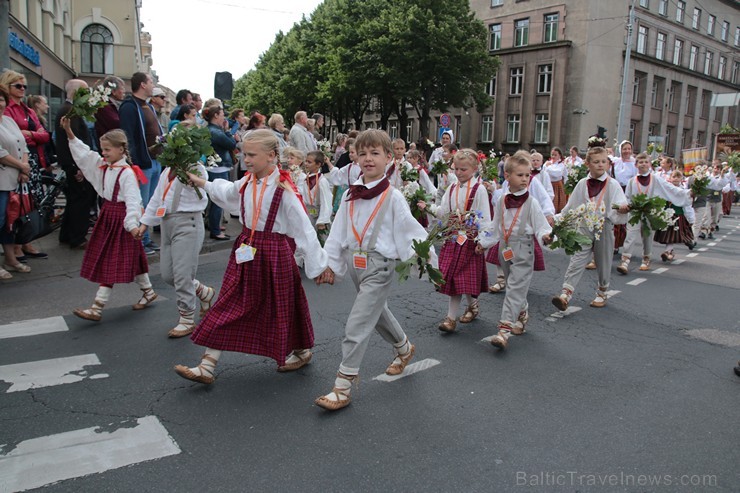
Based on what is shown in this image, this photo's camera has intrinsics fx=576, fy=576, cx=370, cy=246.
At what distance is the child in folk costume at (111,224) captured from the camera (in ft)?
19.5

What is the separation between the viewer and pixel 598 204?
7191 millimetres

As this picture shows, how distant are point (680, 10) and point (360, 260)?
58.9 meters

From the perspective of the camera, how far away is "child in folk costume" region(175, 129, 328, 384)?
436cm

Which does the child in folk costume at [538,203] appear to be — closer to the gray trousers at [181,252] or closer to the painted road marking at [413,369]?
the painted road marking at [413,369]

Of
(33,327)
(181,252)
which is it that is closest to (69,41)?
(33,327)

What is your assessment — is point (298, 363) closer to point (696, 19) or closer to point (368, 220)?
point (368, 220)

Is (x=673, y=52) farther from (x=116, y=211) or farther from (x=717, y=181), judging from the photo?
(x=116, y=211)

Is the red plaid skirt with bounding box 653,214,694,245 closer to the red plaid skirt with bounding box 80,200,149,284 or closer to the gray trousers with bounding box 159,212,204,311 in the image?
the gray trousers with bounding box 159,212,204,311

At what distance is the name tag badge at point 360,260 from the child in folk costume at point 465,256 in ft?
5.89

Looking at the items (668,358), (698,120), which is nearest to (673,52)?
(698,120)

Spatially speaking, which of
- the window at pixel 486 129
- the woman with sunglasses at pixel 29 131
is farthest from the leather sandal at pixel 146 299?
the window at pixel 486 129

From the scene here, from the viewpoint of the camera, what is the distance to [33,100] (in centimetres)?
Answer: 943

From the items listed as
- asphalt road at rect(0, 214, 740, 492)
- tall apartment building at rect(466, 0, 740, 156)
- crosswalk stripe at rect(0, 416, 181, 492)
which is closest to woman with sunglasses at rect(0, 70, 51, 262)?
asphalt road at rect(0, 214, 740, 492)

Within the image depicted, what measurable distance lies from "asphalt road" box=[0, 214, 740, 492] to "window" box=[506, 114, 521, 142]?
42.2 meters
